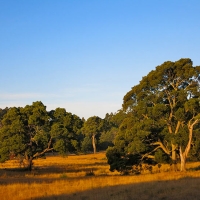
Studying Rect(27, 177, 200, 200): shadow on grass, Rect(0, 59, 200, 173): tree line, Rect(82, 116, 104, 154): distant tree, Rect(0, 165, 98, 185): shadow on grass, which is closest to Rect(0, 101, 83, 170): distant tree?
Rect(0, 165, 98, 185): shadow on grass

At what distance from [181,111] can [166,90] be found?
310cm

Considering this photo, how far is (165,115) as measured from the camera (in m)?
33.0

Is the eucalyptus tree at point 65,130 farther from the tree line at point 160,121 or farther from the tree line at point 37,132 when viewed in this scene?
the tree line at point 160,121

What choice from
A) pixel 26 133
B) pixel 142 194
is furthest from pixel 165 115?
pixel 26 133

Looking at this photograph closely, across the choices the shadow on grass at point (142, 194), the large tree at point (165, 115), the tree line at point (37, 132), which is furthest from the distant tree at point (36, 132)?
the shadow on grass at point (142, 194)

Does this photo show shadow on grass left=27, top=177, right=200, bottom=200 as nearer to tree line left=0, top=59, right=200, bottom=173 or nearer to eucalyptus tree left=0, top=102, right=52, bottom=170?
tree line left=0, top=59, right=200, bottom=173

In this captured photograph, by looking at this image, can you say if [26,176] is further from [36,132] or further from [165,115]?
[165,115]

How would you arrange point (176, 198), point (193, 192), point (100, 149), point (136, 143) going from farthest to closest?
point (100, 149)
point (136, 143)
point (193, 192)
point (176, 198)

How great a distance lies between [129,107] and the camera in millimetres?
34719

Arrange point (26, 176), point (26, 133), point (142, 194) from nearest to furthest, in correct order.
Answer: point (142, 194) → point (26, 176) → point (26, 133)

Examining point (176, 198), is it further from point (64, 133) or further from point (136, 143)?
point (64, 133)

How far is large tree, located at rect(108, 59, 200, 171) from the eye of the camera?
31266 mm

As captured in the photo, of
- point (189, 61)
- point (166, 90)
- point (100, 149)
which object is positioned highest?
point (189, 61)

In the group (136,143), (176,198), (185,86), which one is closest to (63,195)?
(176,198)
